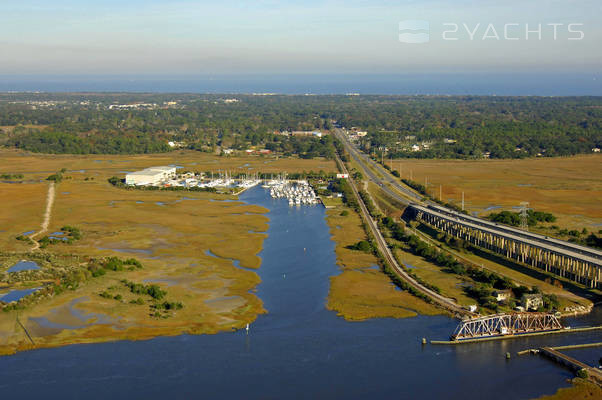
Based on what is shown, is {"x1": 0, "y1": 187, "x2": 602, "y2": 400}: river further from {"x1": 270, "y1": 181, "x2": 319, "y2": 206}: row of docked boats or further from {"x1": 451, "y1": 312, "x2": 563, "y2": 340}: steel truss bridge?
{"x1": 270, "y1": 181, "x2": 319, "y2": 206}: row of docked boats

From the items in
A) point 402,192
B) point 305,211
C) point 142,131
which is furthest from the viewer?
point 142,131

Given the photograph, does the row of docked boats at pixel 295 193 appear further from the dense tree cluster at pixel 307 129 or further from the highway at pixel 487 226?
the dense tree cluster at pixel 307 129

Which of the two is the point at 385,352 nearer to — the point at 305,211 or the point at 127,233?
the point at 127,233

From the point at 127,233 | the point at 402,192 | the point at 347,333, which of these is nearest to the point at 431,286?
the point at 347,333

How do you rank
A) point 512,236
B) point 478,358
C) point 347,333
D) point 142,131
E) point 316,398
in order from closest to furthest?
point 316,398 → point 478,358 → point 347,333 → point 512,236 → point 142,131

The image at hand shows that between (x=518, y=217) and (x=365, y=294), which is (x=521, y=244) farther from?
(x=365, y=294)

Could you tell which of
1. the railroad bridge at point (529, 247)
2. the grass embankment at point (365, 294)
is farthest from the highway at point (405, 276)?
the railroad bridge at point (529, 247)
